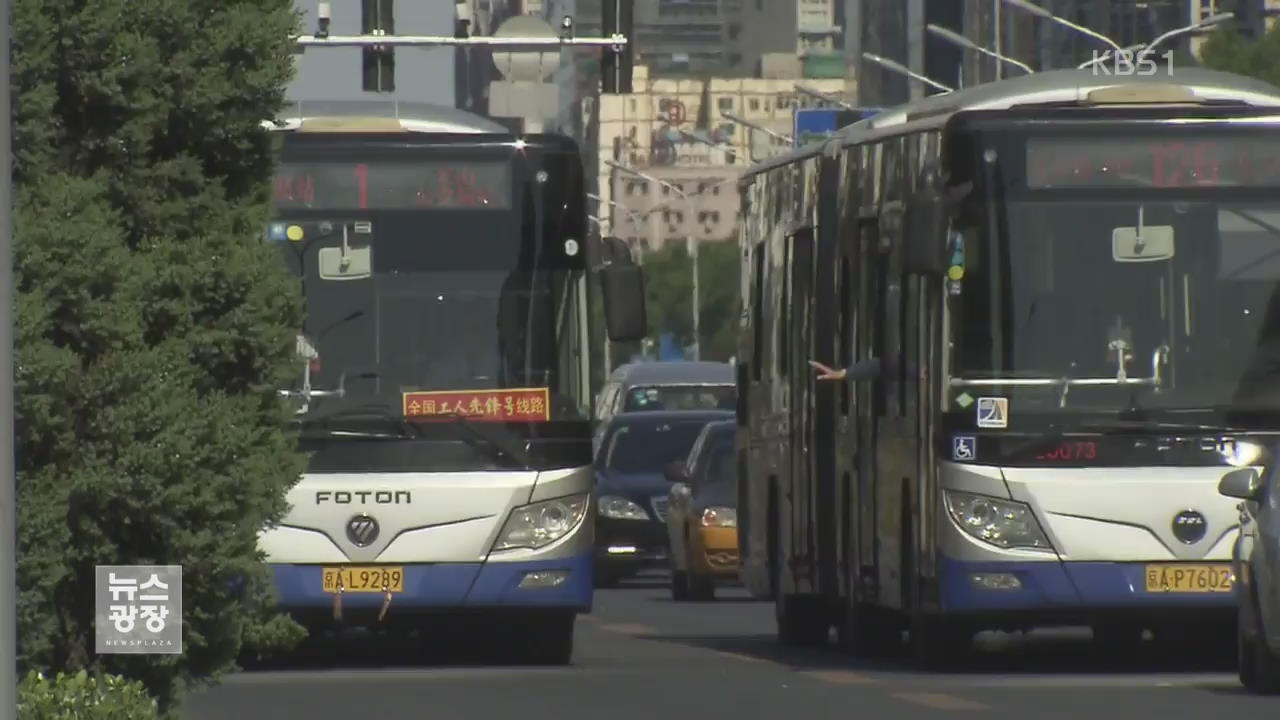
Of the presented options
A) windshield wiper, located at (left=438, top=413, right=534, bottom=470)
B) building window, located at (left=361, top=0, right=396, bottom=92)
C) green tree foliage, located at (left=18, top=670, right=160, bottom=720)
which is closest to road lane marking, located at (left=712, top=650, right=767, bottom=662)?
windshield wiper, located at (left=438, top=413, right=534, bottom=470)

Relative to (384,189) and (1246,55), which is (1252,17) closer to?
(1246,55)

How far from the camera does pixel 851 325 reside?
20250 millimetres

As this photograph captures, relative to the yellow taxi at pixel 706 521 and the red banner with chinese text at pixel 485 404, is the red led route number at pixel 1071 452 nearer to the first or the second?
the red banner with chinese text at pixel 485 404

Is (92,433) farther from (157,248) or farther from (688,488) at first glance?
(688,488)

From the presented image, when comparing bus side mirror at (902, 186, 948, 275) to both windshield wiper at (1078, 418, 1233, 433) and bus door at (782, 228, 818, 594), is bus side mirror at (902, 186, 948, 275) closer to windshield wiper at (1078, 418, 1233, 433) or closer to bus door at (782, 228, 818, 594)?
windshield wiper at (1078, 418, 1233, 433)

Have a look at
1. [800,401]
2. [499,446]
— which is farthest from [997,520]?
[800,401]

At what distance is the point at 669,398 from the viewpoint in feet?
149

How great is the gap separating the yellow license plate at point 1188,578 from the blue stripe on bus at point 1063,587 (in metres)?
0.05

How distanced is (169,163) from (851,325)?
9582mm

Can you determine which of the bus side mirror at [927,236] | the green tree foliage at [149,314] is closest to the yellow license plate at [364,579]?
the bus side mirror at [927,236]

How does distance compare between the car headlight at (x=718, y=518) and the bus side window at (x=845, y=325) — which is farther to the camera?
the car headlight at (x=718, y=518)

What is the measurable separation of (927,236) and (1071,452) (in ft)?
4.26

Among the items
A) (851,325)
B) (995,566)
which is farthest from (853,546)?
(995,566)

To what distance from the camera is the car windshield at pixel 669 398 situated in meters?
44.8
